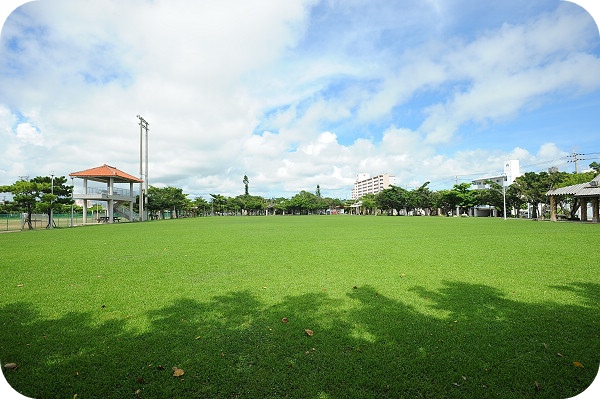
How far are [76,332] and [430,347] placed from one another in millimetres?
4319

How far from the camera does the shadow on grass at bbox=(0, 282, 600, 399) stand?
269 centimetres

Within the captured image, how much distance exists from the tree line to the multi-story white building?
3698cm

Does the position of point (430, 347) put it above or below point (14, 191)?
below

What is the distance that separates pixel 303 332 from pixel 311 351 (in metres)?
0.48

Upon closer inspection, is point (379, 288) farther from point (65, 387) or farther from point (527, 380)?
point (65, 387)

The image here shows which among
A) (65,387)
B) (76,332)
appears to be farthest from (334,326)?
(76,332)

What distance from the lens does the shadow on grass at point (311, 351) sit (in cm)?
269

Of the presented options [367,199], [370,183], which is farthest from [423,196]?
[370,183]

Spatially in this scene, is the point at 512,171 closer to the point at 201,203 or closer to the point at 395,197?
the point at 395,197

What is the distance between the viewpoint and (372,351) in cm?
325

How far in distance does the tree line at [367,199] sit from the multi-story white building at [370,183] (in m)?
37.0

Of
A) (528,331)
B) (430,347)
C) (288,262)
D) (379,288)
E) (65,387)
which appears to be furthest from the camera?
(288,262)

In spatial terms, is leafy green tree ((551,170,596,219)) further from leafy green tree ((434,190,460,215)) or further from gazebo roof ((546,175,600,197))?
leafy green tree ((434,190,460,215))

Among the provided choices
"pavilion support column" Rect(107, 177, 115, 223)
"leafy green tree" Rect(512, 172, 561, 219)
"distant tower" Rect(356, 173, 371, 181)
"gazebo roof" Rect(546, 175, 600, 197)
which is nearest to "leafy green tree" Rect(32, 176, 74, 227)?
"pavilion support column" Rect(107, 177, 115, 223)
